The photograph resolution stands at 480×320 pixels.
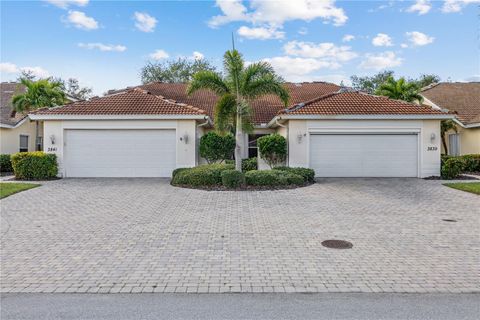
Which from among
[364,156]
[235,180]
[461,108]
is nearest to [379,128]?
[364,156]

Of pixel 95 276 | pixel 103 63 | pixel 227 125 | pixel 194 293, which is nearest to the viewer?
pixel 194 293

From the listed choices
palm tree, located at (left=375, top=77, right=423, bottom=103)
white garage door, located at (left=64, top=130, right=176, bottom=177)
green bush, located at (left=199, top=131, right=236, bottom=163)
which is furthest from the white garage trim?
palm tree, located at (left=375, top=77, right=423, bottom=103)

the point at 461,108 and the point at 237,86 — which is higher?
the point at 461,108

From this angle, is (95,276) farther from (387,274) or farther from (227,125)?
(227,125)

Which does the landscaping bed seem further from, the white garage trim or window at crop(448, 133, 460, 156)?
window at crop(448, 133, 460, 156)

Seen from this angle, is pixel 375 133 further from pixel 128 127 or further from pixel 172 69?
pixel 172 69

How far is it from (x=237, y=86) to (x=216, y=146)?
3.34m

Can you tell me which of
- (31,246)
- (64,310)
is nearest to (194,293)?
(64,310)

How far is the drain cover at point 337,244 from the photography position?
6.15 metres

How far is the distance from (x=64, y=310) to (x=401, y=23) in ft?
57.8

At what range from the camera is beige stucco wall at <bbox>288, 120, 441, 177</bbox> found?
15789 mm

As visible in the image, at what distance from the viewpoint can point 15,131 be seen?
2109cm

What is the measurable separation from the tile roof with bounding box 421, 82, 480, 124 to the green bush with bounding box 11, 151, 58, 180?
23.0m

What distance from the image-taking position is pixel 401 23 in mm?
16203
